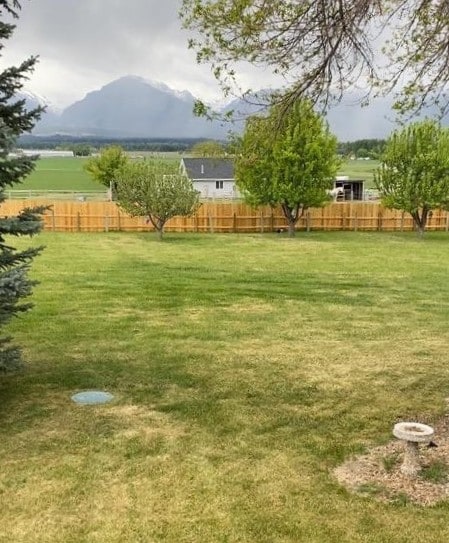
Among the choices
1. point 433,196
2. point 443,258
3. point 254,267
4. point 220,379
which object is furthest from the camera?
point 433,196

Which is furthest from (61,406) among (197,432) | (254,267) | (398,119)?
(254,267)

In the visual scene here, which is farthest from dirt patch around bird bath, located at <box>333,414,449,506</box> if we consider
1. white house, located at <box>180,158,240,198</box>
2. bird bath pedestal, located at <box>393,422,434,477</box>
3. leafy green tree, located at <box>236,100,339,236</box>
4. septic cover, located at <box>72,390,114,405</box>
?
white house, located at <box>180,158,240,198</box>

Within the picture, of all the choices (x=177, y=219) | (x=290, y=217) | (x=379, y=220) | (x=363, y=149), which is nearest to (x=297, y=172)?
(x=290, y=217)

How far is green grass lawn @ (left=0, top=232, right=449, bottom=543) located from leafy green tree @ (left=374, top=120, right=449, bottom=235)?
13.7m

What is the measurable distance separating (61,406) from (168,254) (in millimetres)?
15818

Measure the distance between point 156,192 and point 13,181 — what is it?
21037 millimetres

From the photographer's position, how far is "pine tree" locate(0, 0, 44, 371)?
20.4 ft

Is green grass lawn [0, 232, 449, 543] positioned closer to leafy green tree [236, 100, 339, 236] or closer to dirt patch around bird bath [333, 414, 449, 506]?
dirt patch around bird bath [333, 414, 449, 506]

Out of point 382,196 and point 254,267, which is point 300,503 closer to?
point 254,267

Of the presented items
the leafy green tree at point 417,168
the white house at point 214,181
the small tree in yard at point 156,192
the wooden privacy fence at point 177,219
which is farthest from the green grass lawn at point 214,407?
the white house at point 214,181

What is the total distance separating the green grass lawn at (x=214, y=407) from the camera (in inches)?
177

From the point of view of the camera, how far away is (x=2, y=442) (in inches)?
230

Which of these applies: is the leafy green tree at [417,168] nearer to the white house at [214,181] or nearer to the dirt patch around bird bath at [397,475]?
the dirt patch around bird bath at [397,475]

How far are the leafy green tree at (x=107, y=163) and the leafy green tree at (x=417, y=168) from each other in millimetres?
24297
